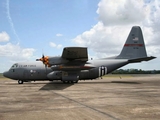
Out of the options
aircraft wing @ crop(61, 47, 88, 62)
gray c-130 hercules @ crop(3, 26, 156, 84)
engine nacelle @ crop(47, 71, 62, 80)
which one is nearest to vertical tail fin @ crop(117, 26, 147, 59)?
gray c-130 hercules @ crop(3, 26, 156, 84)

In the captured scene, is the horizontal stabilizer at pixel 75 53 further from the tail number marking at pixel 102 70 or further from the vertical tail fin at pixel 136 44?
the vertical tail fin at pixel 136 44

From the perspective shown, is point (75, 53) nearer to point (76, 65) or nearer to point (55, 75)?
point (76, 65)

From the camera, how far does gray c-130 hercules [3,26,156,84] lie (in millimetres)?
25094

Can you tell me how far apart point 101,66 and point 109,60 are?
6.54ft

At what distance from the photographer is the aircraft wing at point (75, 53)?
2212 cm

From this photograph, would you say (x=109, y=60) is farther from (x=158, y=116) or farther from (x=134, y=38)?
(x=158, y=116)

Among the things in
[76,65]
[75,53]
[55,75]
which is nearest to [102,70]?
[76,65]

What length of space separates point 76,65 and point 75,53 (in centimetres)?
337

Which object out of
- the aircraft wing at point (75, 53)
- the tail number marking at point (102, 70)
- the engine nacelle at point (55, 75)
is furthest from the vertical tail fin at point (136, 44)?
the engine nacelle at point (55, 75)

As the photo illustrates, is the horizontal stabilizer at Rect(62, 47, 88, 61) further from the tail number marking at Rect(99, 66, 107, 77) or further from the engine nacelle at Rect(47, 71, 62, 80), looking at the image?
the tail number marking at Rect(99, 66, 107, 77)

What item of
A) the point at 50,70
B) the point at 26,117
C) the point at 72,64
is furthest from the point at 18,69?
the point at 26,117

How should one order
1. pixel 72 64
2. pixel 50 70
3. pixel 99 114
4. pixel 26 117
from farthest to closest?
pixel 50 70
pixel 72 64
pixel 99 114
pixel 26 117

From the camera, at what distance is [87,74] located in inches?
1125

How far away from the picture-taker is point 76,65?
26453mm
